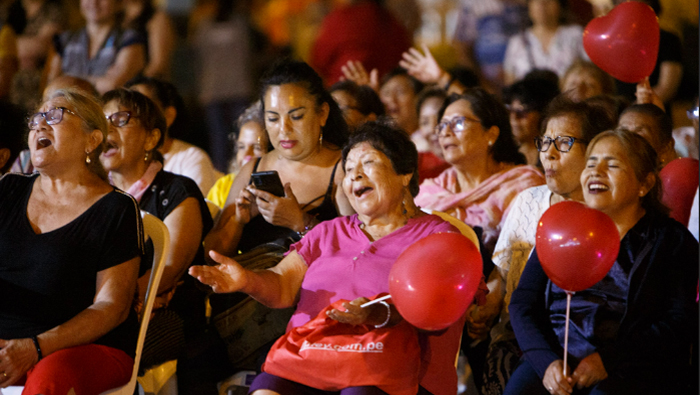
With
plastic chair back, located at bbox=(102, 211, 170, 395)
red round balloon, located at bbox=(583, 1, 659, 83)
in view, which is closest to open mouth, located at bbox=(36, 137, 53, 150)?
plastic chair back, located at bbox=(102, 211, 170, 395)

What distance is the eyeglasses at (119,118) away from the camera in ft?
9.82

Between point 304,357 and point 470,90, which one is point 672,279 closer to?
point 304,357

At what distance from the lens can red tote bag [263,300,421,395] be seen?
83.0 inches

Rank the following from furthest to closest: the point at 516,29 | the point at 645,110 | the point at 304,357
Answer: the point at 516,29, the point at 645,110, the point at 304,357

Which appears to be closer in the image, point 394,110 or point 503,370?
point 503,370

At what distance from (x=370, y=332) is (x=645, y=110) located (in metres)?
1.60

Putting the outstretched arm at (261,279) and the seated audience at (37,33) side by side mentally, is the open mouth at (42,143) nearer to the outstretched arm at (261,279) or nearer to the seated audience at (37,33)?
the outstretched arm at (261,279)

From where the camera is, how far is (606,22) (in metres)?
3.06

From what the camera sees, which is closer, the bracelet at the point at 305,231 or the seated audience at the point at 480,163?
the bracelet at the point at 305,231

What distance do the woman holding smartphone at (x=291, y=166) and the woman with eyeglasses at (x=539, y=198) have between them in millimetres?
691

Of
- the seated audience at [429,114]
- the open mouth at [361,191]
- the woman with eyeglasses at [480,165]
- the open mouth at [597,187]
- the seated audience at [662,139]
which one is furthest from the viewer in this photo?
the seated audience at [429,114]

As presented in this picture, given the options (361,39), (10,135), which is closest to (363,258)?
(10,135)

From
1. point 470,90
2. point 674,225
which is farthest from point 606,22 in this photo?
point 674,225

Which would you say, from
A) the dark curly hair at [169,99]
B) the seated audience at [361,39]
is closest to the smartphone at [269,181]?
the dark curly hair at [169,99]
